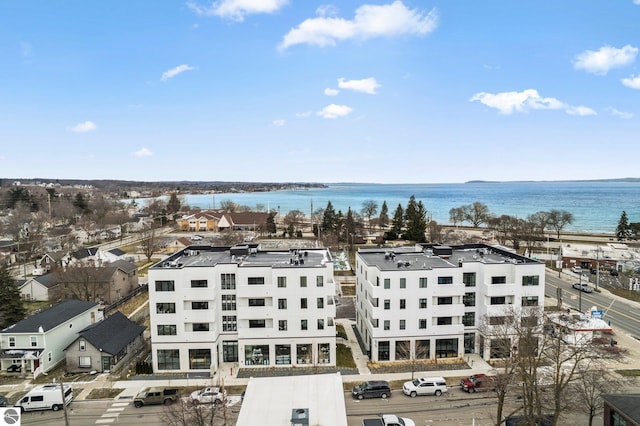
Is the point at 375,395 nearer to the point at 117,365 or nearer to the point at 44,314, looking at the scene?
the point at 117,365

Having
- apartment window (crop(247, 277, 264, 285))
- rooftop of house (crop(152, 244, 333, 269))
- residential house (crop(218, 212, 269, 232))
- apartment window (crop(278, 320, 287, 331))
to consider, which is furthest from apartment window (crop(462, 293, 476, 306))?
residential house (crop(218, 212, 269, 232))

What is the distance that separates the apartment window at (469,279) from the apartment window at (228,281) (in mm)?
18748

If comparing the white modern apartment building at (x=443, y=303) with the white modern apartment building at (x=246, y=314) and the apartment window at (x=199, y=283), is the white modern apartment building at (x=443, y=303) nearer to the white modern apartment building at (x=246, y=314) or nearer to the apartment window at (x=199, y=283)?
the white modern apartment building at (x=246, y=314)

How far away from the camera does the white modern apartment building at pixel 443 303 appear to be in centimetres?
3219

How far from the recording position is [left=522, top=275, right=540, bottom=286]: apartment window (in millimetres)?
32719

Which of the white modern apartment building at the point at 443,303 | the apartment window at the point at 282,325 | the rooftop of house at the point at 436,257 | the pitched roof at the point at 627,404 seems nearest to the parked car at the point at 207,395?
the apartment window at the point at 282,325

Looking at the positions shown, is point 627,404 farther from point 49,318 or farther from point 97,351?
point 49,318

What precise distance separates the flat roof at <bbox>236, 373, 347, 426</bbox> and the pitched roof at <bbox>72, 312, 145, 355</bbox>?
51.6 ft

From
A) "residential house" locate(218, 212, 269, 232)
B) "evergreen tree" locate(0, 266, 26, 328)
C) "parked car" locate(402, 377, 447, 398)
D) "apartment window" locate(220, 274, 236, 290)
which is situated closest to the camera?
"parked car" locate(402, 377, 447, 398)

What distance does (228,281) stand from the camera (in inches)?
1283

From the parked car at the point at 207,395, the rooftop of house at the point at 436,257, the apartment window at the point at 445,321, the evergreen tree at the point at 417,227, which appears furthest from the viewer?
the evergreen tree at the point at 417,227

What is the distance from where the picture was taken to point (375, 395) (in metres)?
26.6

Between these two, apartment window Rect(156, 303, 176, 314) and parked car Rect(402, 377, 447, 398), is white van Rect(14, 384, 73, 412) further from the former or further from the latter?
parked car Rect(402, 377, 447, 398)

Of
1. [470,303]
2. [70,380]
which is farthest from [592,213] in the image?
[70,380]
